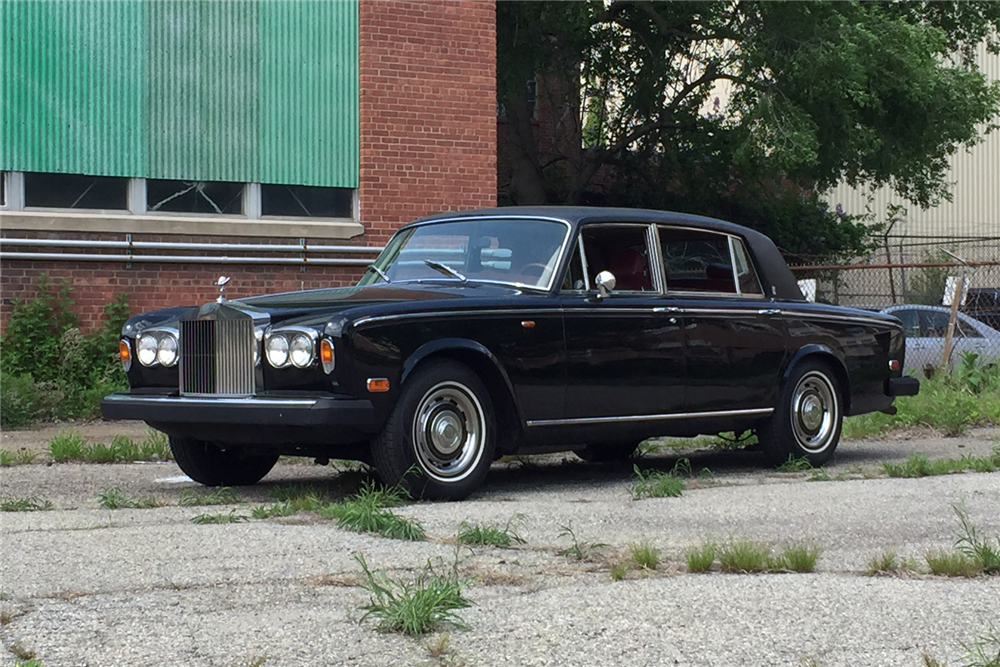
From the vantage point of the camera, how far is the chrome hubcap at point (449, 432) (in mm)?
7352

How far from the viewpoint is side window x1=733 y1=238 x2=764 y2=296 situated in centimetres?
943

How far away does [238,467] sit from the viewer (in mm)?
8430

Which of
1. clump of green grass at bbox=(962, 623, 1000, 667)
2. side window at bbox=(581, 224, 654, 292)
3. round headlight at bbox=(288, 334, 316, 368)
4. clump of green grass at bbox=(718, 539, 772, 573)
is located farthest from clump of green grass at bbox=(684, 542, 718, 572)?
side window at bbox=(581, 224, 654, 292)

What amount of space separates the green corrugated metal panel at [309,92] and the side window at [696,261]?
6.75 metres

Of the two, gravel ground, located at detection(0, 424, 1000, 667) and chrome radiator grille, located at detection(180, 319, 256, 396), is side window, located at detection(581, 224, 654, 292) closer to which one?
gravel ground, located at detection(0, 424, 1000, 667)

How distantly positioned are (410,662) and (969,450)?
24.8ft

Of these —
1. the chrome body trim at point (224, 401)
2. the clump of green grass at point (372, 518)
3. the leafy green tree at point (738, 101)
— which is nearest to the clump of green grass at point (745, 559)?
the clump of green grass at point (372, 518)

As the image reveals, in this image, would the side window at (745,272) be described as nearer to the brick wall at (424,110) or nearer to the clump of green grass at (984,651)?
the clump of green grass at (984,651)

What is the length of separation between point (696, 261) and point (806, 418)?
4.36 ft

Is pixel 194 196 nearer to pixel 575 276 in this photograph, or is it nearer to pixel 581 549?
pixel 575 276

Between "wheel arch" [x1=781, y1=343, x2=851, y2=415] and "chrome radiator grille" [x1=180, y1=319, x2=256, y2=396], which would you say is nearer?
"chrome radiator grille" [x1=180, y1=319, x2=256, y2=396]

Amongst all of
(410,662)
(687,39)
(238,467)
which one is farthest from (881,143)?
(410,662)

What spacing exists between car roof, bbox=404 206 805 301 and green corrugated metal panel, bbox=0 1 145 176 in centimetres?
621

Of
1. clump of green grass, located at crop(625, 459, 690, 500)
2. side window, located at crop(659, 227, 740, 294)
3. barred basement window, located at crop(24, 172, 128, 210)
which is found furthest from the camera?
barred basement window, located at crop(24, 172, 128, 210)
